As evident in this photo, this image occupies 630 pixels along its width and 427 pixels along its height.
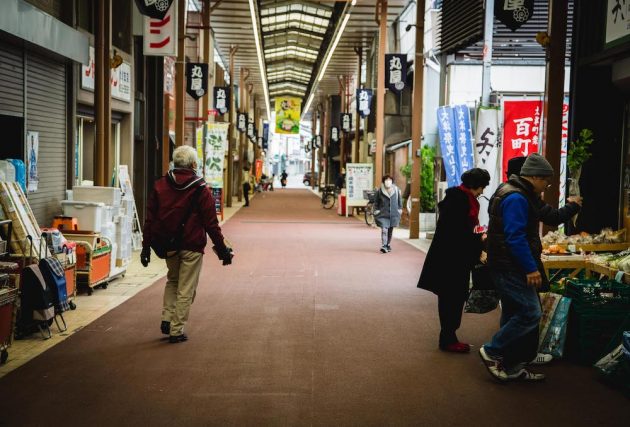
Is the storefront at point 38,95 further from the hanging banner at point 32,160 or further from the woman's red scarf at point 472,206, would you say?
the woman's red scarf at point 472,206

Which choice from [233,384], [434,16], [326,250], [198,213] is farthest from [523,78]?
[233,384]

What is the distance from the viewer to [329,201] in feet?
115

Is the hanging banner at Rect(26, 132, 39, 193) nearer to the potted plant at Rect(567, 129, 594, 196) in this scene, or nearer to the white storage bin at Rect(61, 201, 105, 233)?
the white storage bin at Rect(61, 201, 105, 233)

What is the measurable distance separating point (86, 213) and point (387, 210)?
7.00 metres

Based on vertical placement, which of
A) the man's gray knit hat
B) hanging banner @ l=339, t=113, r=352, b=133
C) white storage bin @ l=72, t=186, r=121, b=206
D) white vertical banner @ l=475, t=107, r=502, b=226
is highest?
hanging banner @ l=339, t=113, r=352, b=133

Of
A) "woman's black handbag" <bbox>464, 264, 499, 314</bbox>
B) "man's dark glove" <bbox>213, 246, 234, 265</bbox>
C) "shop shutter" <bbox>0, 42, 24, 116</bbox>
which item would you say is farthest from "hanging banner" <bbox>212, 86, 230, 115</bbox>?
"woman's black handbag" <bbox>464, 264, 499, 314</bbox>

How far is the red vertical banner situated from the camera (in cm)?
1278

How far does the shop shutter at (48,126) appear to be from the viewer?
432 inches

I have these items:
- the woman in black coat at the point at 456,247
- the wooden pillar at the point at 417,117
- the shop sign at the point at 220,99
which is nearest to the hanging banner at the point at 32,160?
the woman in black coat at the point at 456,247

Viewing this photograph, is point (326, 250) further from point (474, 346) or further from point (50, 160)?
point (474, 346)

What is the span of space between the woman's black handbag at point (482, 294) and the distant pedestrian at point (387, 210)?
29.7 feet

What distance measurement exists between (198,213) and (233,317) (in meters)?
1.81

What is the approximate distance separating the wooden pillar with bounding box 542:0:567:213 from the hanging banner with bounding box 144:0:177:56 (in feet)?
26.3

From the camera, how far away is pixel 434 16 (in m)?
23.1
